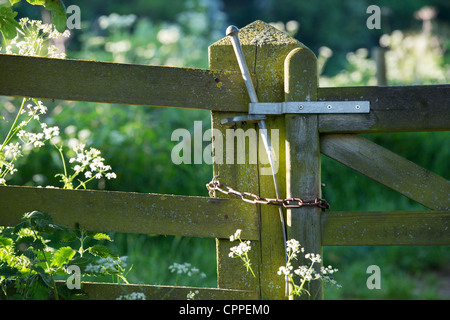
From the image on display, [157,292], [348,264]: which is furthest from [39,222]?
[348,264]

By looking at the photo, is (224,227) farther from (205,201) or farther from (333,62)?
(333,62)

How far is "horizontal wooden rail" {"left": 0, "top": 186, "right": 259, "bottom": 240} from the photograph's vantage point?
1890 millimetres

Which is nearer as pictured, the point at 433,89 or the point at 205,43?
the point at 433,89

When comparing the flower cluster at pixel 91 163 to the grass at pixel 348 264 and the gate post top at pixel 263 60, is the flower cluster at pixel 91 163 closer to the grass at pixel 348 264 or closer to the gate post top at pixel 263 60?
the gate post top at pixel 263 60

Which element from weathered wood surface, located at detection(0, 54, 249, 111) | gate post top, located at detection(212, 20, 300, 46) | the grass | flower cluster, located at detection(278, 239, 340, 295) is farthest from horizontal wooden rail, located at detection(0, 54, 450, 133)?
the grass

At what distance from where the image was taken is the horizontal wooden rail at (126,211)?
1.89m

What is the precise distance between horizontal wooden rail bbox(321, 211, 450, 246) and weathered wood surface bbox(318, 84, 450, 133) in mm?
303

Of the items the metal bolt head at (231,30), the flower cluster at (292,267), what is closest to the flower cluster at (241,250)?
the flower cluster at (292,267)

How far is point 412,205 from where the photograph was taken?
474 centimetres

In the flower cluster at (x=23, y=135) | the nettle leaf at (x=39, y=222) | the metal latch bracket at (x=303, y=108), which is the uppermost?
the metal latch bracket at (x=303, y=108)

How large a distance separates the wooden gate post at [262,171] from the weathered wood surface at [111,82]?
96mm

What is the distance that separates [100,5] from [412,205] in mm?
10983

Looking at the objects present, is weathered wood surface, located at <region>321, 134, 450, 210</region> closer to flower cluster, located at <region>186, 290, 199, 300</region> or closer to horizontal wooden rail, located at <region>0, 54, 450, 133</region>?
horizontal wooden rail, located at <region>0, 54, 450, 133</region>
